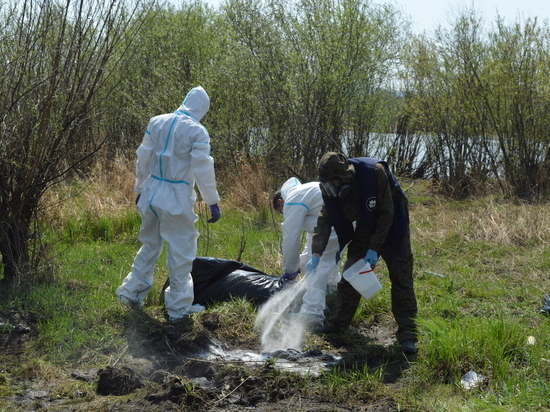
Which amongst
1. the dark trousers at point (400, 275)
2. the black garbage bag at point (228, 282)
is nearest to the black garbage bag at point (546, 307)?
the dark trousers at point (400, 275)

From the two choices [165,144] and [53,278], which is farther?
[53,278]

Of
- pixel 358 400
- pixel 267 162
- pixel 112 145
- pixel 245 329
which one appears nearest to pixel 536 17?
pixel 267 162

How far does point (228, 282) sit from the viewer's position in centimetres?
617

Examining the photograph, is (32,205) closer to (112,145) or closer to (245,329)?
(245,329)

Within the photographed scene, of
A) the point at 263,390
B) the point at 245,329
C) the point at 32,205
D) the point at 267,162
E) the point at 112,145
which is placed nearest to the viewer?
the point at 263,390

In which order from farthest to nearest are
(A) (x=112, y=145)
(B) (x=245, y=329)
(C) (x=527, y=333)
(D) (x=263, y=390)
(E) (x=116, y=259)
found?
(A) (x=112, y=145), (E) (x=116, y=259), (B) (x=245, y=329), (C) (x=527, y=333), (D) (x=263, y=390)

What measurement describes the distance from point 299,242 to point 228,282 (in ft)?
2.86

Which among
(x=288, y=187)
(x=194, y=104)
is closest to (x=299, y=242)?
(x=288, y=187)

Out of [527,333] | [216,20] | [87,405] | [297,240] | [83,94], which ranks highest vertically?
[216,20]

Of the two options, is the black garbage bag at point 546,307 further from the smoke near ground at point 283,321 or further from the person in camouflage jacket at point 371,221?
the smoke near ground at point 283,321

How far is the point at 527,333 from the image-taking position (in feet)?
15.8

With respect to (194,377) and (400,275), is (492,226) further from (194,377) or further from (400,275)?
(194,377)

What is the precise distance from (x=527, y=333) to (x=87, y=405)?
10.6ft

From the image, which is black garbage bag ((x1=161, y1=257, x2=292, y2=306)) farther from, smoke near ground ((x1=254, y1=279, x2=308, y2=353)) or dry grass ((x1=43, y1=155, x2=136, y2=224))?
dry grass ((x1=43, y1=155, x2=136, y2=224))
